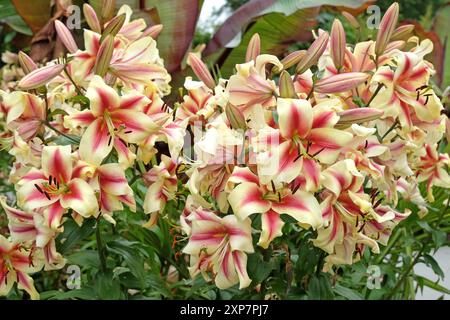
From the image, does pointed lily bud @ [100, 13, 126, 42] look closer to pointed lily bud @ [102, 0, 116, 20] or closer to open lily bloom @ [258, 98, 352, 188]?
pointed lily bud @ [102, 0, 116, 20]

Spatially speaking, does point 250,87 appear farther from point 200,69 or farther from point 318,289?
point 318,289

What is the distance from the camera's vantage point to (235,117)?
82 centimetres

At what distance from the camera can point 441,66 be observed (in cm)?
313

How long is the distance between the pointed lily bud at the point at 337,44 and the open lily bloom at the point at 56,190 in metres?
0.40

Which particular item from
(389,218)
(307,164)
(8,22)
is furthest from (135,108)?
(8,22)

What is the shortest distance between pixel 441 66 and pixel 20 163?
8.55 ft

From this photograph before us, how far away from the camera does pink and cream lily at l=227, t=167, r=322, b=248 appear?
771 millimetres

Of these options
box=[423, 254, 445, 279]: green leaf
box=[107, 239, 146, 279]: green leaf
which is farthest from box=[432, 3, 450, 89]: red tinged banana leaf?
box=[107, 239, 146, 279]: green leaf

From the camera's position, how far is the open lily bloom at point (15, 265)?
964mm

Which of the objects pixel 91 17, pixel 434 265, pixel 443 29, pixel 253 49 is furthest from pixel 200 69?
pixel 443 29

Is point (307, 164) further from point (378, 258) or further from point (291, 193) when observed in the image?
point (378, 258)

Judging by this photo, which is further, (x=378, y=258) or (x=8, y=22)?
(x=8, y=22)

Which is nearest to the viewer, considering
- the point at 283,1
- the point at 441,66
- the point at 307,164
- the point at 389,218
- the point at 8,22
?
the point at 307,164

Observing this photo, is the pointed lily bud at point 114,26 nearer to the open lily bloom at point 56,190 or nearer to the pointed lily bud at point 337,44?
the open lily bloom at point 56,190
